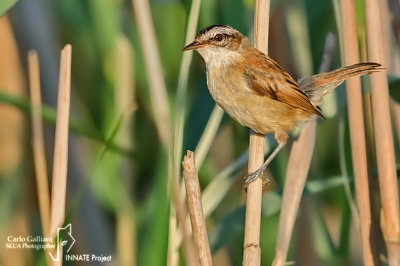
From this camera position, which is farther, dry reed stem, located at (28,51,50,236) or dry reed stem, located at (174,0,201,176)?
dry reed stem, located at (28,51,50,236)

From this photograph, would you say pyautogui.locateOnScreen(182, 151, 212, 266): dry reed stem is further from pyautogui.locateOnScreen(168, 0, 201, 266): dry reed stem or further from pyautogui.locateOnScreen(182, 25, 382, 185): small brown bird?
pyautogui.locateOnScreen(182, 25, 382, 185): small brown bird

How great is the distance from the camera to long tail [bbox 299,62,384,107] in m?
2.50

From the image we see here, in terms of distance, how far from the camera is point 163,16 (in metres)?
3.51

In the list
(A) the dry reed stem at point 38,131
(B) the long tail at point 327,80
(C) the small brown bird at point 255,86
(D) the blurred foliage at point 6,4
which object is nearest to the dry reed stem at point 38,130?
(A) the dry reed stem at point 38,131

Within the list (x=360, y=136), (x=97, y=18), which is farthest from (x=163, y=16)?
(x=360, y=136)

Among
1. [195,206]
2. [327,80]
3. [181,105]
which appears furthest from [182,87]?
[327,80]

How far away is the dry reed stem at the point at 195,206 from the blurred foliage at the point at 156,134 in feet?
1.65

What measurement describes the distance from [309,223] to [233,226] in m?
0.61

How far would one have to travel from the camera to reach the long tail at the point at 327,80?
2.50 meters

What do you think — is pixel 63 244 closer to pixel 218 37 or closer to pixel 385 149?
pixel 218 37

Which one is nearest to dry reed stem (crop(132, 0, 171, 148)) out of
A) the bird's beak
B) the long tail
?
the bird's beak

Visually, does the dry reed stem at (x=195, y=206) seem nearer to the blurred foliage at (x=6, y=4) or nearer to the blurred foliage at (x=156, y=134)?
the blurred foliage at (x=156, y=134)

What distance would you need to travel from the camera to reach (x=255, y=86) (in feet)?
9.28

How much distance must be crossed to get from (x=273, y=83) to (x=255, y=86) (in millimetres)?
88
